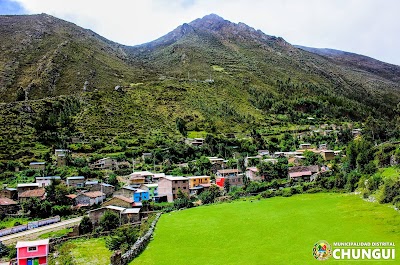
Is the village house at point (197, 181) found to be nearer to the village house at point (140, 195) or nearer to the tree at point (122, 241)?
the village house at point (140, 195)

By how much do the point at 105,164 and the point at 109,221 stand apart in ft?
87.0

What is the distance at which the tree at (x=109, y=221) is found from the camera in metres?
38.8

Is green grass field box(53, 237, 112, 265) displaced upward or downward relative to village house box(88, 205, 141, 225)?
downward

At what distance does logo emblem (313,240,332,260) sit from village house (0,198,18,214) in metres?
37.9

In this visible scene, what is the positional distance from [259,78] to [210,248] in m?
130

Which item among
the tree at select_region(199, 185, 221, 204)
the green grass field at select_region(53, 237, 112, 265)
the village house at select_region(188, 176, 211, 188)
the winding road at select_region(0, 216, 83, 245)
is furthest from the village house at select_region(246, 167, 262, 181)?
the green grass field at select_region(53, 237, 112, 265)

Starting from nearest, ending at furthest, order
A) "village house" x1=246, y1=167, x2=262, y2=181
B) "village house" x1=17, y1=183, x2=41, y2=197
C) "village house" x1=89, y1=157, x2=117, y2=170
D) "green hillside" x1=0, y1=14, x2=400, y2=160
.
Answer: "village house" x1=17, y1=183, x2=41, y2=197 < "village house" x1=246, y1=167, x2=262, y2=181 < "village house" x1=89, y1=157, x2=117, y2=170 < "green hillside" x1=0, y1=14, x2=400, y2=160

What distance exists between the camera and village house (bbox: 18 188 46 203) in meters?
47.2

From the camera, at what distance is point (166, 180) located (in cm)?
5172

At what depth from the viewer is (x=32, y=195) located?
47.6m

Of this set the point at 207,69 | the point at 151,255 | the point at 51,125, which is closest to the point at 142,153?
the point at 51,125

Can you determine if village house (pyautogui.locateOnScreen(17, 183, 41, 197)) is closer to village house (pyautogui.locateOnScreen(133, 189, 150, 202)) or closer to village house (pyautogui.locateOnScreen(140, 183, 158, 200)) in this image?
village house (pyautogui.locateOnScreen(133, 189, 150, 202))

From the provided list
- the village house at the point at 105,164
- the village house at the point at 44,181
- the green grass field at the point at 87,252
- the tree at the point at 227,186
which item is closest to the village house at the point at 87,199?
the village house at the point at 44,181

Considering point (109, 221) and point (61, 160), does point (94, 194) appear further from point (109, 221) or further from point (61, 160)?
point (61, 160)
